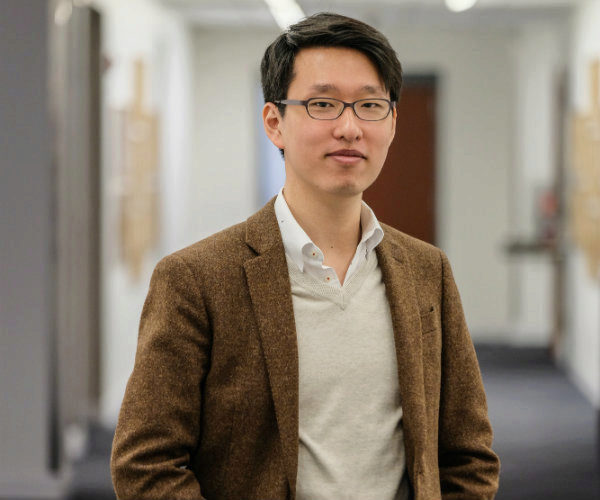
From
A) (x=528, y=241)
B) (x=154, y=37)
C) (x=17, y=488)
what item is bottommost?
(x=17, y=488)

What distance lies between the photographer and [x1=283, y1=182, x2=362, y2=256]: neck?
3.81 feet

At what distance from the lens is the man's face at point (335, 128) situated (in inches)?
43.1

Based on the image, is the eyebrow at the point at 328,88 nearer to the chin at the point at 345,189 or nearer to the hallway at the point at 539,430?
the chin at the point at 345,189

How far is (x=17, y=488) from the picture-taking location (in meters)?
3.31

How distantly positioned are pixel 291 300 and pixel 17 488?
2.58 m

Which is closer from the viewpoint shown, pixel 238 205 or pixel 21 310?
pixel 21 310

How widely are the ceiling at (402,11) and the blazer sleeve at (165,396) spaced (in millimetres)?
4674

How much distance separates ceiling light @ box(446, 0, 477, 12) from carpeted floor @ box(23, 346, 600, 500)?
2466 mm

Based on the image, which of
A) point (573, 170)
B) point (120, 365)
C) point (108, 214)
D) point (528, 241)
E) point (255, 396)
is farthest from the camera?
point (528, 241)

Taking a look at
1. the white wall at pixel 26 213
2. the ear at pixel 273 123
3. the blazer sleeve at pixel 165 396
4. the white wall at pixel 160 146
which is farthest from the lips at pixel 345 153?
the white wall at pixel 160 146

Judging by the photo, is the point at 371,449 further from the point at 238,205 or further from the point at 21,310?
the point at 238,205

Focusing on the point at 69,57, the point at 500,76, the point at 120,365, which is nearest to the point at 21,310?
the point at 69,57

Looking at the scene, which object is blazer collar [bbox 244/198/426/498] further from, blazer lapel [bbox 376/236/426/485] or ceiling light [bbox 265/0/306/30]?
ceiling light [bbox 265/0/306/30]

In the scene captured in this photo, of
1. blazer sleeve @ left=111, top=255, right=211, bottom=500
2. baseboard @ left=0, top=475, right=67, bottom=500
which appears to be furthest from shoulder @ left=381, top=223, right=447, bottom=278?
baseboard @ left=0, top=475, right=67, bottom=500
